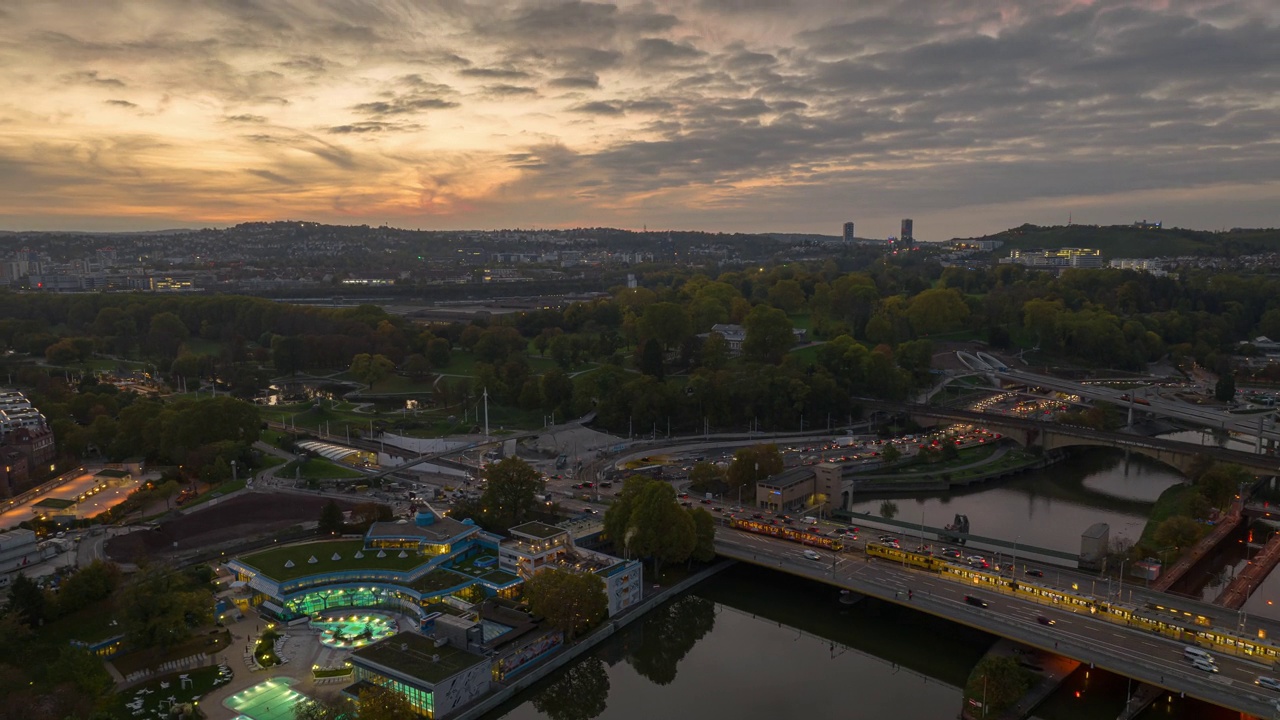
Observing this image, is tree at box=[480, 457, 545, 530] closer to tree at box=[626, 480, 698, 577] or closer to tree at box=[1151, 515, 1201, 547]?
tree at box=[626, 480, 698, 577]

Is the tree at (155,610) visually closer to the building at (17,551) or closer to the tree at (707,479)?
the building at (17,551)

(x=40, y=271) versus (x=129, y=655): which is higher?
(x=40, y=271)

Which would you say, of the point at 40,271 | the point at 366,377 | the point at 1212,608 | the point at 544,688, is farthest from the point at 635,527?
the point at 40,271

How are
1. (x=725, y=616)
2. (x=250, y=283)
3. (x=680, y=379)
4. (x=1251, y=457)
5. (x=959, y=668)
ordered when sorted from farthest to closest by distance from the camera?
(x=250, y=283), (x=680, y=379), (x=1251, y=457), (x=725, y=616), (x=959, y=668)

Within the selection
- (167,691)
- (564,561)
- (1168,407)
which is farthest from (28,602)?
(1168,407)

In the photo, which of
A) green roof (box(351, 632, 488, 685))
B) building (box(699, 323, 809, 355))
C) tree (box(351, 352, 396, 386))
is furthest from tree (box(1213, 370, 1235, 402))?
tree (box(351, 352, 396, 386))

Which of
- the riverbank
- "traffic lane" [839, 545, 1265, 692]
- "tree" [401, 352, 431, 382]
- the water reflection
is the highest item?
"tree" [401, 352, 431, 382]

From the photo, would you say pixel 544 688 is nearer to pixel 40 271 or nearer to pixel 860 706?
pixel 860 706
